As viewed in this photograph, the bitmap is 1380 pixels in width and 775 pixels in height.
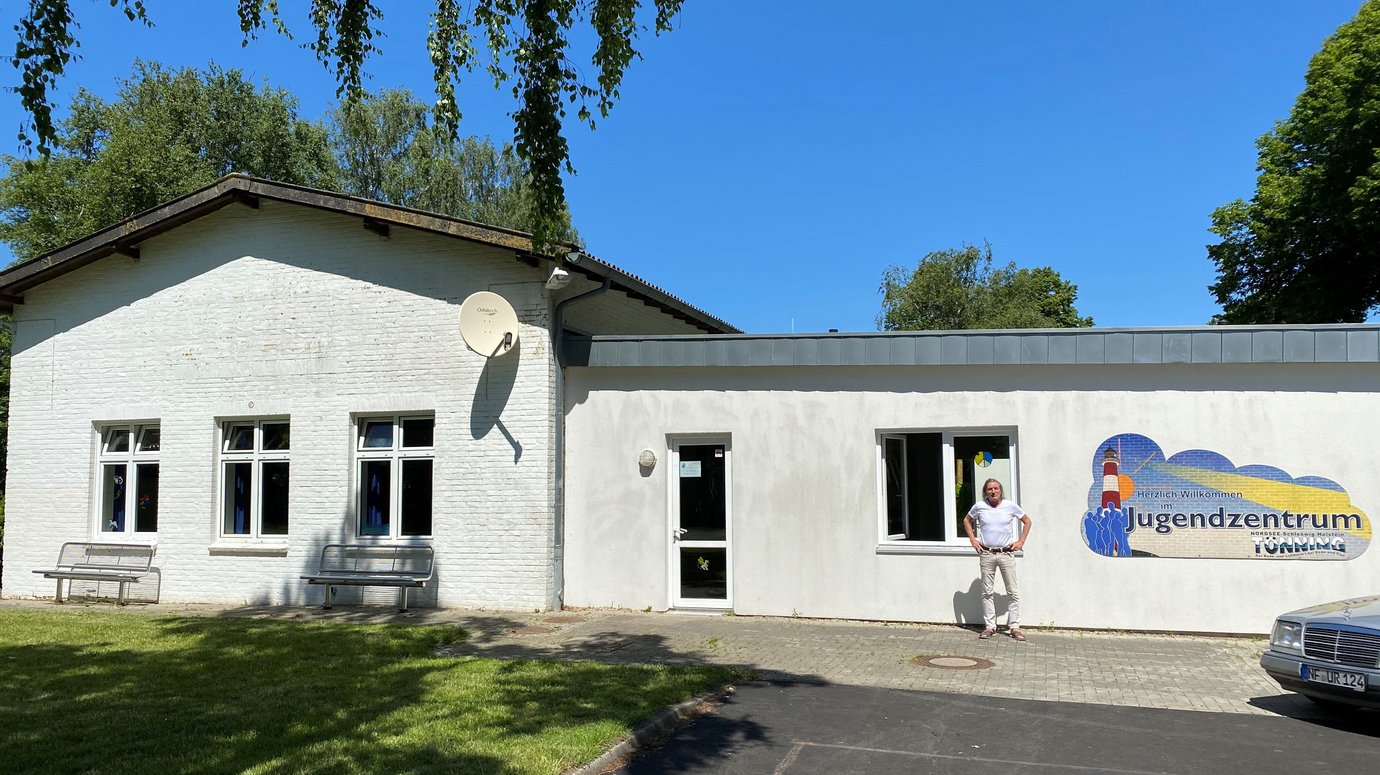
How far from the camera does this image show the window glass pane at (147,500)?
14148mm

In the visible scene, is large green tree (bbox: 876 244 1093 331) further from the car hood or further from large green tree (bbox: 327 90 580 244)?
the car hood

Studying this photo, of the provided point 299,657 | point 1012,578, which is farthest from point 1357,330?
point 299,657

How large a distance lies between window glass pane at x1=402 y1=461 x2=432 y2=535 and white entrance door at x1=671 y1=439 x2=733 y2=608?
323 centimetres

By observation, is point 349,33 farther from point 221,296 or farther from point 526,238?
point 221,296

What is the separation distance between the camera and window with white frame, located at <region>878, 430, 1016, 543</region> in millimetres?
11148

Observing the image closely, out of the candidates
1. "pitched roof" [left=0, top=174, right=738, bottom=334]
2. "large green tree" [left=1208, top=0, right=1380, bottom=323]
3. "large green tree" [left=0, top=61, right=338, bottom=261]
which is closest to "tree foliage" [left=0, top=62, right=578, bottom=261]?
"large green tree" [left=0, top=61, right=338, bottom=261]

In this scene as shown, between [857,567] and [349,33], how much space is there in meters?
7.60

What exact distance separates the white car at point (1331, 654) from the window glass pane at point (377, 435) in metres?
10.1

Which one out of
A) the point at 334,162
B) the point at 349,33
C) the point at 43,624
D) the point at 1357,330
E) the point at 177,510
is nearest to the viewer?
the point at 349,33

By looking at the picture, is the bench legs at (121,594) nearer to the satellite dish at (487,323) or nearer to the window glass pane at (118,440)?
the window glass pane at (118,440)

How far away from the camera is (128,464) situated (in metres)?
14.2

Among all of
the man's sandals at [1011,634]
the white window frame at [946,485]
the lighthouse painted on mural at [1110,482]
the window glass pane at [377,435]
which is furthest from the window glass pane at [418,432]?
the lighthouse painted on mural at [1110,482]

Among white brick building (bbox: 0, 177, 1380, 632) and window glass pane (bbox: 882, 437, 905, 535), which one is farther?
window glass pane (bbox: 882, 437, 905, 535)

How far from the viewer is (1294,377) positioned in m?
10.3
